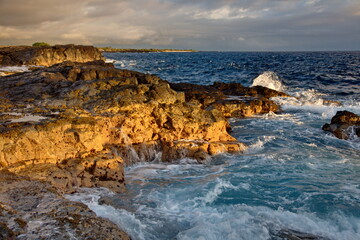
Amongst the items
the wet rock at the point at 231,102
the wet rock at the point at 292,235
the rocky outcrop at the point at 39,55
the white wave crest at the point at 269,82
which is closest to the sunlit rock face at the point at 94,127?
the wet rock at the point at 292,235

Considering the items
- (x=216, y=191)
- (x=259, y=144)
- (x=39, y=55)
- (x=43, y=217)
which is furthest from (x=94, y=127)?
(x=39, y=55)

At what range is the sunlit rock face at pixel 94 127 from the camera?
778 centimetres

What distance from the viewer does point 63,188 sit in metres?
7.38

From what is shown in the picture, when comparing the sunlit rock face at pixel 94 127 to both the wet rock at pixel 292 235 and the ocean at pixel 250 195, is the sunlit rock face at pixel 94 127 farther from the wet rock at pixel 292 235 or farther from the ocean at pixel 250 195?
the wet rock at pixel 292 235

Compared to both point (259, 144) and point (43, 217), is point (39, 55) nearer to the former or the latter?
point (259, 144)

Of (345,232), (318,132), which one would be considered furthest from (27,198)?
(318,132)

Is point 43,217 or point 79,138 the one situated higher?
point 79,138

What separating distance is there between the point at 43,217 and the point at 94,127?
429 cm

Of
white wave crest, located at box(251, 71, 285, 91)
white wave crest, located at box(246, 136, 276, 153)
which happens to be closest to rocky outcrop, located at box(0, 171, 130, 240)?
white wave crest, located at box(246, 136, 276, 153)

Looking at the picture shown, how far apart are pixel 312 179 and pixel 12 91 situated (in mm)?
11858

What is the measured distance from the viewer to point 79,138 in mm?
8633

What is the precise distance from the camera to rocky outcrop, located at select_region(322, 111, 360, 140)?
14.7m

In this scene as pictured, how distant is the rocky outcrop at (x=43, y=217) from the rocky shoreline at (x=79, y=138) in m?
0.02

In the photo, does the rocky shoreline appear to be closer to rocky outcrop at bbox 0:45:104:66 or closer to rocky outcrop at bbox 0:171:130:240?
rocky outcrop at bbox 0:171:130:240
